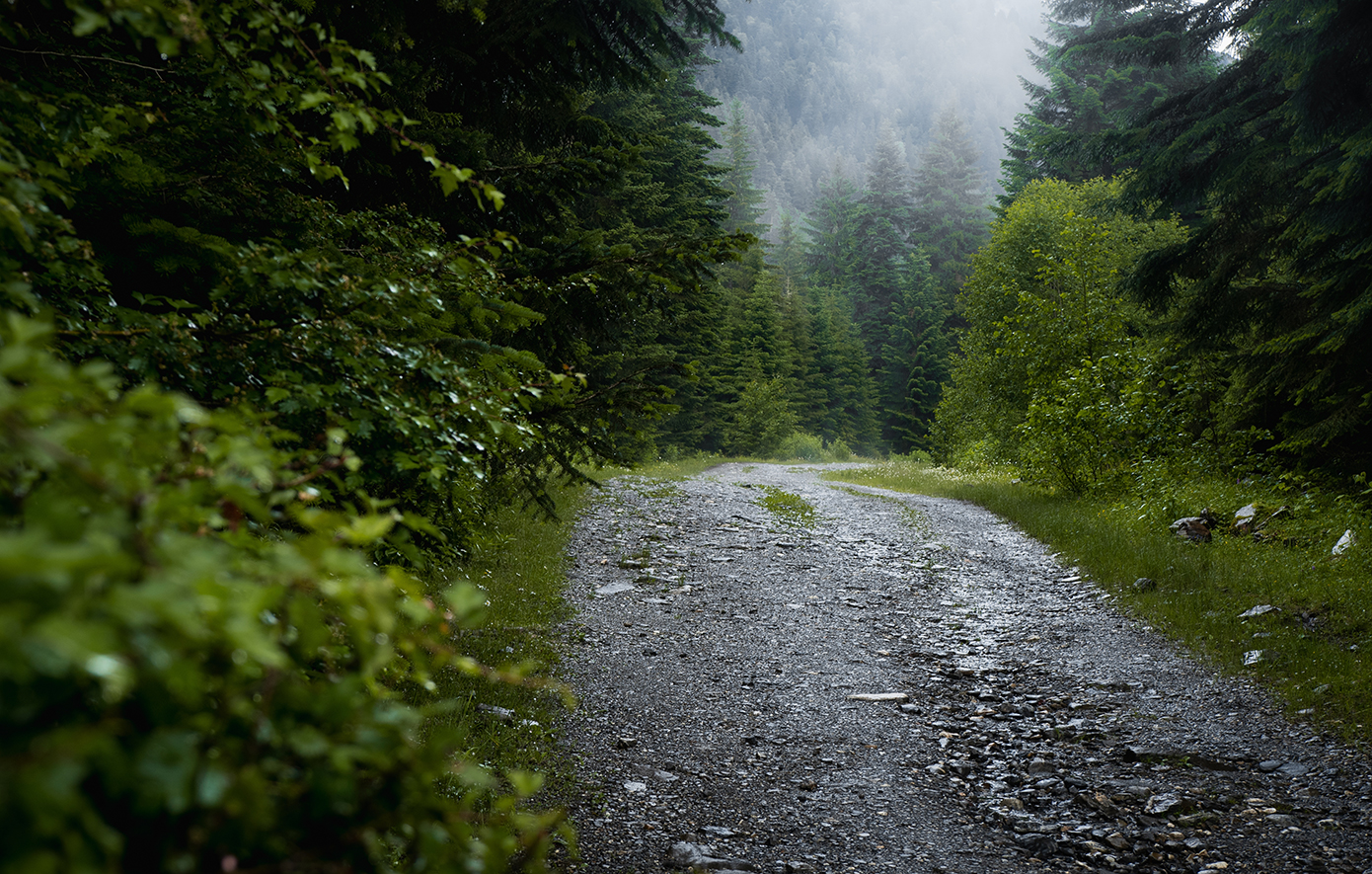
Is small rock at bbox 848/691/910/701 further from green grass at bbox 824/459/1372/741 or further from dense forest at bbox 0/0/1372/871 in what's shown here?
dense forest at bbox 0/0/1372/871

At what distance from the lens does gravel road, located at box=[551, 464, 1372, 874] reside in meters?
3.85

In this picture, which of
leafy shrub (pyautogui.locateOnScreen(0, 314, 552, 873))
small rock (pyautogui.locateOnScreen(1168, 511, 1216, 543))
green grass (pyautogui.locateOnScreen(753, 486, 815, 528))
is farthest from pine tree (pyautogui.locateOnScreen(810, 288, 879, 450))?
leafy shrub (pyautogui.locateOnScreen(0, 314, 552, 873))

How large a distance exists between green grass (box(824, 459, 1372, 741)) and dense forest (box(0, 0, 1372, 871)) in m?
0.89

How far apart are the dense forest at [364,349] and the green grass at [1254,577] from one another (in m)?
0.89

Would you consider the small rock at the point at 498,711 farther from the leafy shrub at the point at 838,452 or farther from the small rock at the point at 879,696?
the leafy shrub at the point at 838,452

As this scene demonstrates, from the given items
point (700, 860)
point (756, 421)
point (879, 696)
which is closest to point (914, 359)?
point (756, 421)

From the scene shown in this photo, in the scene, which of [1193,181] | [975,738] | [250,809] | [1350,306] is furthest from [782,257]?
[250,809]

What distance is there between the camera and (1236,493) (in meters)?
10.8

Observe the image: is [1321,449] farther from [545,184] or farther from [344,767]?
[344,767]

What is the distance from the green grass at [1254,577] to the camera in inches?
215

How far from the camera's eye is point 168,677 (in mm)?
868

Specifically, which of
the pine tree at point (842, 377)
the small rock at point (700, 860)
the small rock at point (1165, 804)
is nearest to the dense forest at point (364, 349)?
the small rock at point (700, 860)

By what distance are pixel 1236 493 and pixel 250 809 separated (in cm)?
1331

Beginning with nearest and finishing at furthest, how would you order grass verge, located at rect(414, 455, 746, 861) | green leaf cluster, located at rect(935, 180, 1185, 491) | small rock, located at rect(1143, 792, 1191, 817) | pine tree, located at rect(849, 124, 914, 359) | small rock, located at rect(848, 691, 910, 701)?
1. small rock, located at rect(1143, 792, 1191, 817)
2. grass verge, located at rect(414, 455, 746, 861)
3. small rock, located at rect(848, 691, 910, 701)
4. green leaf cluster, located at rect(935, 180, 1185, 491)
5. pine tree, located at rect(849, 124, 914, 359)
